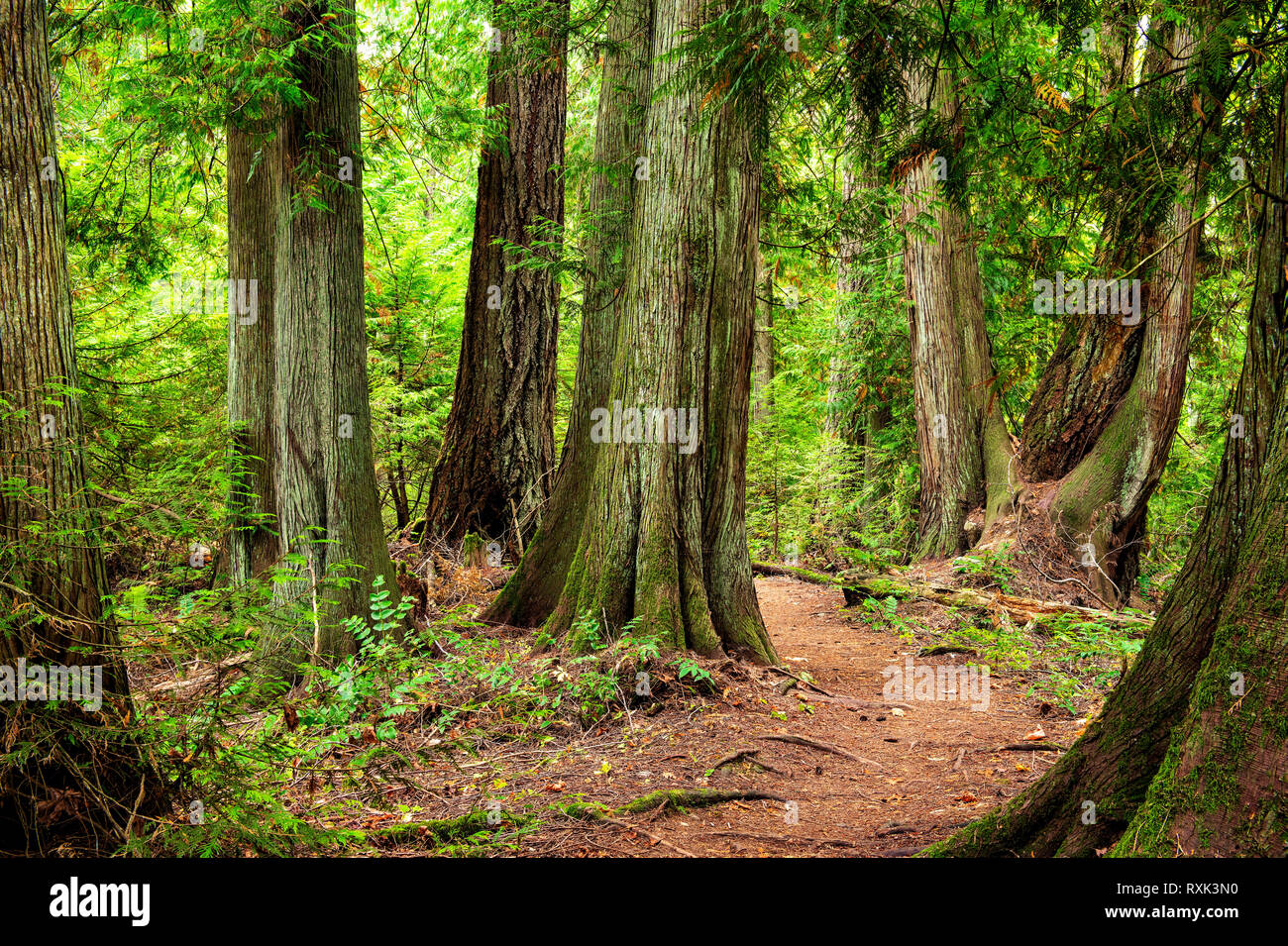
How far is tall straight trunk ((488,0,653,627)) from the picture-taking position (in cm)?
735

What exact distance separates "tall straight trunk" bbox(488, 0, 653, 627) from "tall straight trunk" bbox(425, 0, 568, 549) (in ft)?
3.76

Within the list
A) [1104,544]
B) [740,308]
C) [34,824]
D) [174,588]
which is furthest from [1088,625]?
[174,588]

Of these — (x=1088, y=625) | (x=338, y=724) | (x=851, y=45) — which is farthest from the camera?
(x=1088, y=625)

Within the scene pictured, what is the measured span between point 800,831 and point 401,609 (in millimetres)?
3413

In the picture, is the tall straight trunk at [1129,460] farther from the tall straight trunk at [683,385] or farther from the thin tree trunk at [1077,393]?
the tall straight trunk at [683,385]

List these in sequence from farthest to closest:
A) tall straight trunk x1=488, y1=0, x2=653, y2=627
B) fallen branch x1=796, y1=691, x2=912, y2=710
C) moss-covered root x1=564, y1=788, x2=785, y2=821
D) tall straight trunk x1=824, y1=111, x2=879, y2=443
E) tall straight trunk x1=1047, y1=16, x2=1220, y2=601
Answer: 1. tall straight trunk x1=824, y1=111, x2=879, y2=443
2. tall straight trunk x1=1047, y1=16, x2=1220, y2=601
3. tall straight trunk x1=488, y1=0, x2=653, y2=627
4. fallen branch x1=796, y1=691, x2=912, y2=710
5. moss-covered root x1=564, y1=788, x2=785, y2=821

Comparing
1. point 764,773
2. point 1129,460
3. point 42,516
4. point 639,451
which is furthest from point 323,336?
point 1129,460

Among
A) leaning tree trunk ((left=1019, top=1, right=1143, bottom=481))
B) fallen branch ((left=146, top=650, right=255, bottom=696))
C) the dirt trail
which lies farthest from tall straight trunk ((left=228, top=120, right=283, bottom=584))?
leaning tree trunk ((left=1019, top=1, right=1143, bottom=481))

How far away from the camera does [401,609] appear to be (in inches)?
242

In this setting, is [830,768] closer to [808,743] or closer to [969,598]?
[808,743]

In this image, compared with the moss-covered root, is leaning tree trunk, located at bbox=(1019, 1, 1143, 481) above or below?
above

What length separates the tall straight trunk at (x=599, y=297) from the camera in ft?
24.1

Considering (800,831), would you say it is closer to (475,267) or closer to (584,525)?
(584,525)

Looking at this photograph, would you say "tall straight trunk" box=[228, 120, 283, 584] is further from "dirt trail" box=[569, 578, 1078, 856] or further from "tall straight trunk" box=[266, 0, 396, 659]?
"dirt trail" box=[569, 578, 1078, 856]
